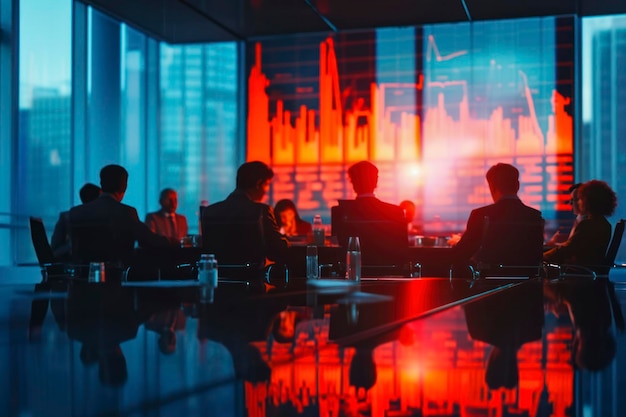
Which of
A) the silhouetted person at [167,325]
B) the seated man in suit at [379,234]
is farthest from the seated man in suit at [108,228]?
the silhouetted person at [167,325]

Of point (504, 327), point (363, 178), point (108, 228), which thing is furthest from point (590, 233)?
point (504, 327)

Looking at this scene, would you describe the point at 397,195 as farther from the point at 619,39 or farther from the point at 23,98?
the point at 23,98

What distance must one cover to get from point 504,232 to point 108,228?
6.54 ft

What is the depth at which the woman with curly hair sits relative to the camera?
4.60m

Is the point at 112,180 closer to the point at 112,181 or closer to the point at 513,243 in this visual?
the point at 112,181

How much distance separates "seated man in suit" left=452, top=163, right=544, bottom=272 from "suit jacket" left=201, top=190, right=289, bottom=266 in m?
0.95

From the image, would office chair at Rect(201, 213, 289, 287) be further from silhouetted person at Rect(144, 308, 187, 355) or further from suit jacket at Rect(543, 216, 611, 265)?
silhouetted person at Rect(144, 308, 187, 355)

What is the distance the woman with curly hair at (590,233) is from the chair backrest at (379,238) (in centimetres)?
85

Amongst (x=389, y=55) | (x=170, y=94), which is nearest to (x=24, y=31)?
(x=170, y=94)

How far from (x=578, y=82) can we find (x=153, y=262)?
18.1 ft

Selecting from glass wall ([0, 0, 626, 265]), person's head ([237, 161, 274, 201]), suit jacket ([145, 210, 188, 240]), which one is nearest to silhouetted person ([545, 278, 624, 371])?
person's head ([237, 161, 274, 201])

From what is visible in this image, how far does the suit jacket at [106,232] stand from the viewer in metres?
4.24

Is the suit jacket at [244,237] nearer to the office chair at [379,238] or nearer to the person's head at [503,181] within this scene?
the office chair at [379,238]

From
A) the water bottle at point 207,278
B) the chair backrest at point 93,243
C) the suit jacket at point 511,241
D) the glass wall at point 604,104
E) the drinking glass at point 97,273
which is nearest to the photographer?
the water bottle at point 207,278
